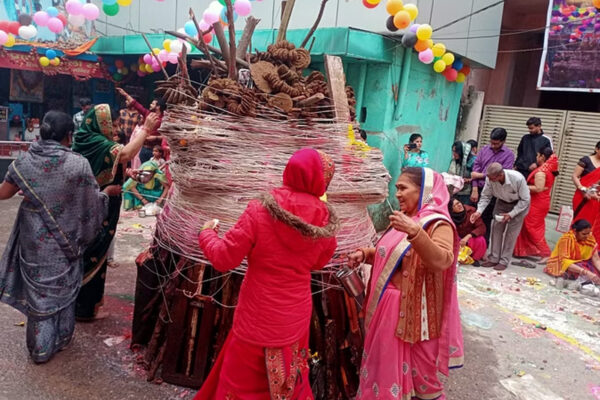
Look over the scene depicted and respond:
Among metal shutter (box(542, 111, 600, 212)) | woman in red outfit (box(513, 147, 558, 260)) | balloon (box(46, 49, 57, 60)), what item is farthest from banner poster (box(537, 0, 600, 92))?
balloon (box(46, 49, 57, 60))

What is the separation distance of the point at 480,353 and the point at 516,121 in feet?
26.7

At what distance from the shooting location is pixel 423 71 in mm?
8828

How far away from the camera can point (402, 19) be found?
7.04 meters

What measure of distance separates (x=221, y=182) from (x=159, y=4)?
1016 cm

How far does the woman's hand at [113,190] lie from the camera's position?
388 cm

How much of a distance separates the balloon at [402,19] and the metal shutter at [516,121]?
509 cm

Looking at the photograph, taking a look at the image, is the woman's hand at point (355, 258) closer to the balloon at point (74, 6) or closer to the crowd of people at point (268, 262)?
the crowd of people at point (268, 262)

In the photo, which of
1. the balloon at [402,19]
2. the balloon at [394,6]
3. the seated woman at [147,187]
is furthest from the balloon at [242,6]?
the seated woman at [147,187]

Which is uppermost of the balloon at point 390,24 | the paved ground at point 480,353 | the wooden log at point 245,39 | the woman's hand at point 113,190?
the balloon at point 390,24

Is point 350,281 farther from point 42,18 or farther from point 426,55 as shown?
point 42,18

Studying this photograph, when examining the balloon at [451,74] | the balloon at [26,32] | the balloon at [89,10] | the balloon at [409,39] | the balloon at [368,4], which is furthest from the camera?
the balloon at [26,32]

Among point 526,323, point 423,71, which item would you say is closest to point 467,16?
point 423,71

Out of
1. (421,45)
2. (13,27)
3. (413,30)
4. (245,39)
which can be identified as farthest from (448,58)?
(13,27)

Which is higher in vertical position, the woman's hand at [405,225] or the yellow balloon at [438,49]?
the yellow balloon at [438,49]
